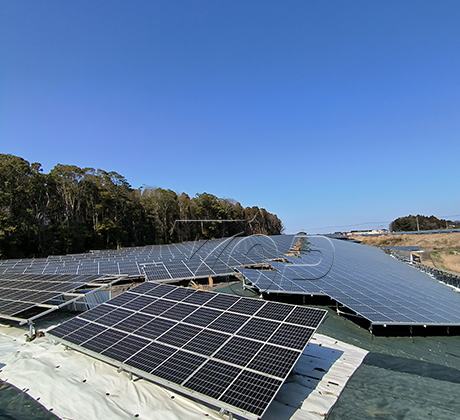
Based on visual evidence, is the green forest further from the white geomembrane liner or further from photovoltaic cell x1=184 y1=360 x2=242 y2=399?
photovoltaic cell x1=184 y1=360 x2=242 y2=399

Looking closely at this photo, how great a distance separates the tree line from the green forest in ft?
508

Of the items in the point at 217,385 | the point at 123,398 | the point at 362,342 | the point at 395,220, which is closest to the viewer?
the point at 217,385

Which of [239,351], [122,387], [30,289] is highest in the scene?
[30,289]

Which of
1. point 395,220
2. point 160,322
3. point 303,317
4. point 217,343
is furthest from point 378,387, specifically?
point 395,220

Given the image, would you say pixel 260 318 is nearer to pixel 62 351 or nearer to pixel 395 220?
pixel 62 351

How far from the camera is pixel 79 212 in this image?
216ft

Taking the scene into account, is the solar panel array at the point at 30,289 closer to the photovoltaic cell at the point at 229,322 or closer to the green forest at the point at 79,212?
the photovoltaic cell at the point at 229,322

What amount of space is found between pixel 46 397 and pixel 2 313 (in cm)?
985

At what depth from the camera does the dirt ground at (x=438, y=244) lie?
63.1 meters

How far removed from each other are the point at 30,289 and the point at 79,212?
5236 cm

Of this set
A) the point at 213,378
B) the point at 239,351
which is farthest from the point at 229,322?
the point at 213,378

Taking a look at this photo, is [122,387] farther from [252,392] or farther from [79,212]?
[79,212]

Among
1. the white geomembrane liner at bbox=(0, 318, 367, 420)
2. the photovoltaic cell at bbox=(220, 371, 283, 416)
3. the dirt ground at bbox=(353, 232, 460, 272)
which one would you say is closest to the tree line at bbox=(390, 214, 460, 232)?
the dirt ground at bbox=(353, 232, 460, 272)

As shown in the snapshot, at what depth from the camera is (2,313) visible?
15.9 metres
